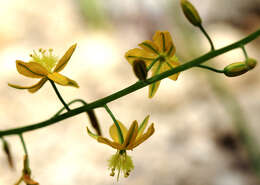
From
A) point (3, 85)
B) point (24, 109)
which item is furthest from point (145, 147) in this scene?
point (3, 85)

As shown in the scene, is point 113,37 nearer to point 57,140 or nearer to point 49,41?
point 49,41

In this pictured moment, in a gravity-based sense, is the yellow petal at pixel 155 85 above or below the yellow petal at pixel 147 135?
above

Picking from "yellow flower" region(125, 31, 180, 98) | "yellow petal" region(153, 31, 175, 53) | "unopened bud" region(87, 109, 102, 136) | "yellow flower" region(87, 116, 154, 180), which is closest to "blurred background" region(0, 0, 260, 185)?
"yellow flower" region(87, 116, 154, 180)

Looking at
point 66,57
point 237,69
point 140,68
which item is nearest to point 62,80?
point 66,57

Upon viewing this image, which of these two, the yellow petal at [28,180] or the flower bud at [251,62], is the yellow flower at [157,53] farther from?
the yellow petal at [28,180]

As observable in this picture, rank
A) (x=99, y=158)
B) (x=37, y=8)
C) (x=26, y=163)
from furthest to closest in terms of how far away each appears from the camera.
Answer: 1. (x=37, y=8)
2. (x=99, y=158)
3. (x=26, y=163)

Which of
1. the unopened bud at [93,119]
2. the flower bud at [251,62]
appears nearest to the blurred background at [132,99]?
the unopened bud at [93,119]

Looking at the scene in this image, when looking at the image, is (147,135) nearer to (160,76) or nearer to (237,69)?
(160,76)
